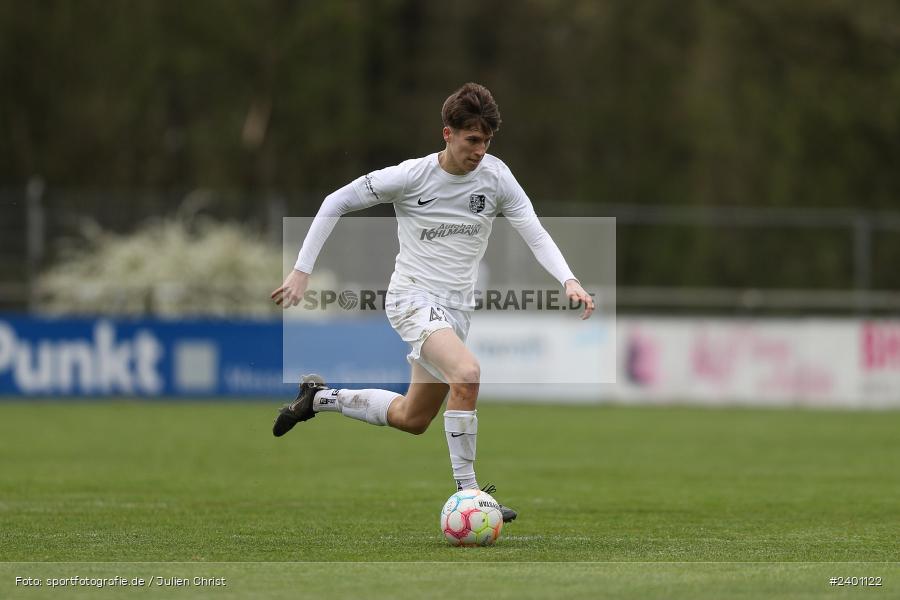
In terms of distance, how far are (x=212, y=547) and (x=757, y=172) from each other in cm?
3398

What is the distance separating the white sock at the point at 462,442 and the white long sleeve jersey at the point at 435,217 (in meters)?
0.72

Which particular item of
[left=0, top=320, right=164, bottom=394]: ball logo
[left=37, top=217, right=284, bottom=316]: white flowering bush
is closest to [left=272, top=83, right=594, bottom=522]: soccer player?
[left=0, top=320, right=164, bottom=394]: ball logo

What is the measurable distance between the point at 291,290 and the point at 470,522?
1650 mm

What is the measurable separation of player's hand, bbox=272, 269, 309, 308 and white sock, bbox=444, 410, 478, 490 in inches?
43.0

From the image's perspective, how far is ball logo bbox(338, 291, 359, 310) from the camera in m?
25.1

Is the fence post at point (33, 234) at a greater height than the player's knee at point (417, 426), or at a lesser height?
greater

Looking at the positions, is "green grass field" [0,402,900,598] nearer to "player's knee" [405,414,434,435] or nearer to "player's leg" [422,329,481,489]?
"player's leg" [422,329,481,489]

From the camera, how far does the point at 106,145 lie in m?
41.7

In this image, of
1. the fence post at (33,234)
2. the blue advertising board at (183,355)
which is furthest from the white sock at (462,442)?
the fence post at (33,234)

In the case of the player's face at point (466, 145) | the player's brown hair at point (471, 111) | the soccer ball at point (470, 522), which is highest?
the player's brown hair at point (471, 111)

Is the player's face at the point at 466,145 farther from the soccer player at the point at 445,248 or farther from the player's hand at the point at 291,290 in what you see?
the player's hand at the point at 291,290

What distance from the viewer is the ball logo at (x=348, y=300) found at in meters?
25.1

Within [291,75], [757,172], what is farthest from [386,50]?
[757,172]

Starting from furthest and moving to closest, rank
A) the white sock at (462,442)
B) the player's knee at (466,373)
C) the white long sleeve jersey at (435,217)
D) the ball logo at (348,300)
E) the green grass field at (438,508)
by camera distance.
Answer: the ball logo at (348,300)
the white long sleeve jersey at (435,217)
the white sock at (462,442)
the player's knee at (466,373)
the green grass field at (438,508)
